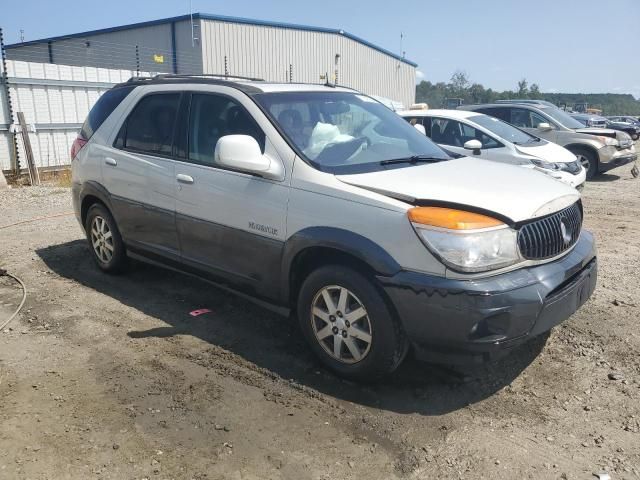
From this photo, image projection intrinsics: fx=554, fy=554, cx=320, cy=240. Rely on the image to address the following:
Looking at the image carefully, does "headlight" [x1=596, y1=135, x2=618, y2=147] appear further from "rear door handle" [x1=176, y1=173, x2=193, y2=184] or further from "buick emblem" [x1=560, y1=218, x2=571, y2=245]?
"rear door handle" [x1=176, y1=173, x2=193, y2=184]

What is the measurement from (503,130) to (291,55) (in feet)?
62.4

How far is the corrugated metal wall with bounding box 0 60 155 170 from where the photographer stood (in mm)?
11336

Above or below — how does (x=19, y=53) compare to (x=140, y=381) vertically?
above

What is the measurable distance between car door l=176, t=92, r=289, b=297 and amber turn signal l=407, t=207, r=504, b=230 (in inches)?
38.9

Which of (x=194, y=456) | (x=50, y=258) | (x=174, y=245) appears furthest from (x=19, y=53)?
(x=194, y=456)

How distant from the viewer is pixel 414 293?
307 centimetres

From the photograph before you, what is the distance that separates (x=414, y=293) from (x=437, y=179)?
837 mm

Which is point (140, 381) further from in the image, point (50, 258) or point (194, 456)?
point (50, 258)

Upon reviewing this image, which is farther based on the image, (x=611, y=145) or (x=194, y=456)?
(x=611, y=145)

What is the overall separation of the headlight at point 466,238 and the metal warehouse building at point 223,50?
16.7 m

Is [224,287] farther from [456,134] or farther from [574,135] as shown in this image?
[574,135]

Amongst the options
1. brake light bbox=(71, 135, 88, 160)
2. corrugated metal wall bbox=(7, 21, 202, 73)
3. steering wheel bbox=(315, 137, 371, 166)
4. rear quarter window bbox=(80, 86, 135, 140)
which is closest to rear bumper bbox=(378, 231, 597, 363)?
steering wheel bbox=(315, 137, 371, 166)

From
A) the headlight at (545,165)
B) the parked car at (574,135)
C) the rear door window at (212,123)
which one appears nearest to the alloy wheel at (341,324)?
the rear door window at (212,123)

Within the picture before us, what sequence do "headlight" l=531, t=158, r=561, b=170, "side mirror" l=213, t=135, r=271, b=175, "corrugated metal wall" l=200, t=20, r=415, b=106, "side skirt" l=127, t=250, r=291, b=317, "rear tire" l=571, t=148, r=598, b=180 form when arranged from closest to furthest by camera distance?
1. "side mirror" l=213, t=135, r=271, b=175
2. "side skirt" l=127, t=250, r=291, b=317
3. "headlight" l=531, t=158, r=561, b=170
4. "rear tire" l=571, t=148, r=598, b=180
5. "corrugated metal wall" l=200, t=20, r=415, b=106
